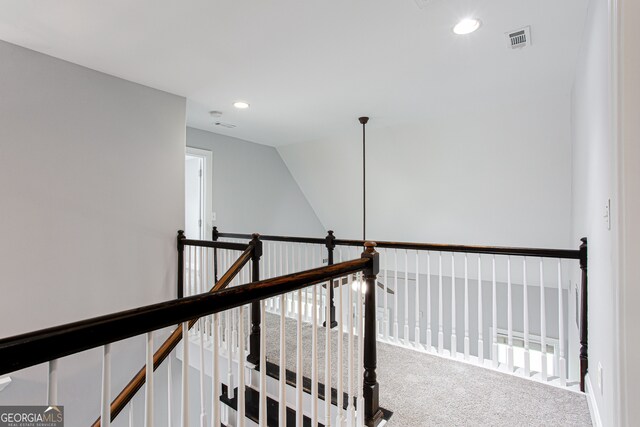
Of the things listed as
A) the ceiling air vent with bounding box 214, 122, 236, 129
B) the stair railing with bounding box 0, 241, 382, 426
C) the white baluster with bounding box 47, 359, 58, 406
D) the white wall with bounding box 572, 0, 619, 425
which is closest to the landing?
the white wall with bounding box 572, 0, 619, 425

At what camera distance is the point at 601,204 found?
1.59 meters

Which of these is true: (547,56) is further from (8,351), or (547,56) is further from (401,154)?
(8,351)

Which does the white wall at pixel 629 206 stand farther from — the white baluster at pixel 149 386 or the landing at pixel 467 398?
the white baluster at pixel 149 386

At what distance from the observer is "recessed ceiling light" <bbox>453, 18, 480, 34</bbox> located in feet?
6.65

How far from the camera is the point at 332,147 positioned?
16.5 ft

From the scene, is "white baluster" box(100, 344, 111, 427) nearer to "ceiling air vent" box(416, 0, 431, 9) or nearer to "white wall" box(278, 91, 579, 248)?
"ceiling air vent" box(416, 0, 431, 9)

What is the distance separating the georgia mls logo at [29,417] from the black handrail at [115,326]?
0.19m

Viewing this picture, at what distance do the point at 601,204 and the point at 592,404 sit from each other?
1201mm

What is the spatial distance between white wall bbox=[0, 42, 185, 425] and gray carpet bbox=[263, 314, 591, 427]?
1734 mm

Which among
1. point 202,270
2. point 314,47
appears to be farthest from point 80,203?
point 314,47

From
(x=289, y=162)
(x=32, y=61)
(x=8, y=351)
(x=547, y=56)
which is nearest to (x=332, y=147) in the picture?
(x=289, y=162)

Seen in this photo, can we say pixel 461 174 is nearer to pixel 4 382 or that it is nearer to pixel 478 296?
pixel 478 296

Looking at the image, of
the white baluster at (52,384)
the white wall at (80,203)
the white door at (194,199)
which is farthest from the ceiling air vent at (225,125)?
the white baluster at (52,384)

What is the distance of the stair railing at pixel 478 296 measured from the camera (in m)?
2.48
